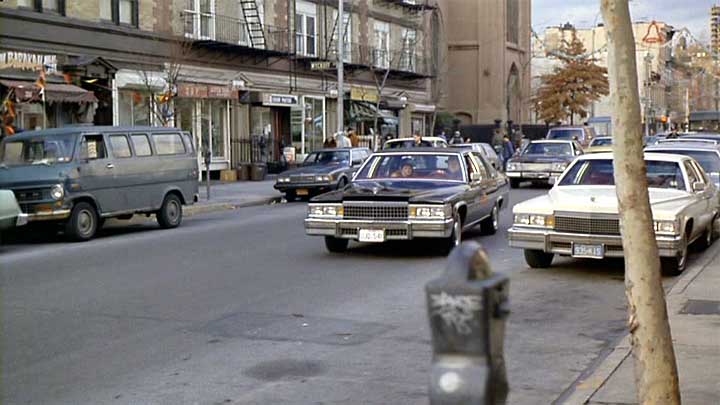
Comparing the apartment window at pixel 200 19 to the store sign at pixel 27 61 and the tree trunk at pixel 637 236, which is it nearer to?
the store sign at pixel 27 61

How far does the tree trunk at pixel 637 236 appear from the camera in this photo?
17.5 feet

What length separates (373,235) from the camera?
13570 mm

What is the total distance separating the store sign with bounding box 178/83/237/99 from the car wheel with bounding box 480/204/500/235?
616 inches

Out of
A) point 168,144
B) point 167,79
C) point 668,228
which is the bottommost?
point 668,228

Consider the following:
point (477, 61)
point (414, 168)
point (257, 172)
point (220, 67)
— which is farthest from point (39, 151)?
point (477, 61)

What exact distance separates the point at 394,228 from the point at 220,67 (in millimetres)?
21270

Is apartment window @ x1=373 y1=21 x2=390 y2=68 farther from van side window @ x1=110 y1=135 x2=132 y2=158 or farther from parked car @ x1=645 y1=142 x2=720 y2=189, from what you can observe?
van side window @ x1=110 y1=135 x2=132 y2=158

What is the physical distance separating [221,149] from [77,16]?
8.90m

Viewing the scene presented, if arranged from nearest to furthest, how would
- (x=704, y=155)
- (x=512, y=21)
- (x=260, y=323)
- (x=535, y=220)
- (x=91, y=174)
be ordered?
(x=260, y=323)
(x=535, y=220)
(x=91, y=174)
(x=704, y=155)
(x=512, y=21)

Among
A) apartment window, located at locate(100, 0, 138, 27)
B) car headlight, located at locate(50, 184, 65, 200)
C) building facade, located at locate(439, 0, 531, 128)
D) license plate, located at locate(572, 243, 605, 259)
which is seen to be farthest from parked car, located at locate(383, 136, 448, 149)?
building facade, located at locate(439, 0, 531, 128)

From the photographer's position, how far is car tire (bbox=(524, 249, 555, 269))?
42.6 feet

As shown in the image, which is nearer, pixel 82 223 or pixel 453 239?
pixel 453 239

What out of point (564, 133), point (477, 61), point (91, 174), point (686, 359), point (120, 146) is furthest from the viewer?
point (477, 61)

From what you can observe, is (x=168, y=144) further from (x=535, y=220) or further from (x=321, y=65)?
(x=321, y=65)
